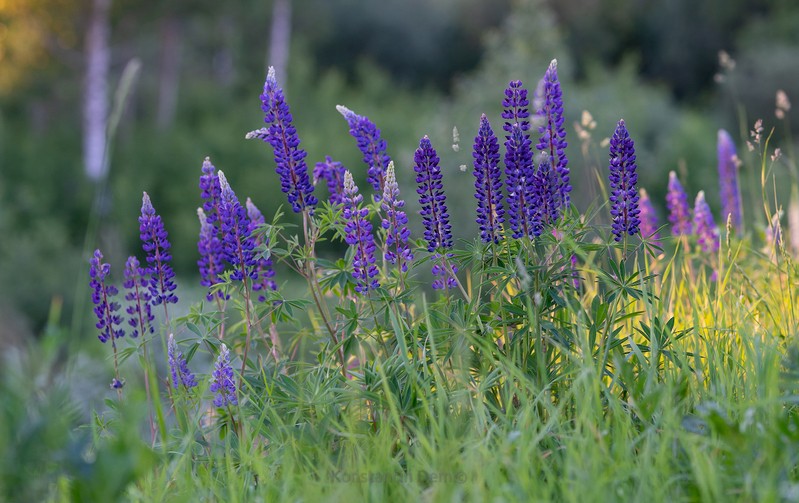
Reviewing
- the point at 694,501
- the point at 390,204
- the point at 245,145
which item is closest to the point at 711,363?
the point at 694,501

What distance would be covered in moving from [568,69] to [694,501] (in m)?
22.3

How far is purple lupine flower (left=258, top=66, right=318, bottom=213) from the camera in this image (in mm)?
2984

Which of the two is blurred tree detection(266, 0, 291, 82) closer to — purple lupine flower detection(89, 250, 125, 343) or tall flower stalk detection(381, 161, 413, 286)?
purple lupine flower detection(89, 250, 125, 343)

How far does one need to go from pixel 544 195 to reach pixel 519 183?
0.55 feet

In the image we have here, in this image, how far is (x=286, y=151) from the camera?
9.83 feet

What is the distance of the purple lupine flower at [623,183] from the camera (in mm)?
2822

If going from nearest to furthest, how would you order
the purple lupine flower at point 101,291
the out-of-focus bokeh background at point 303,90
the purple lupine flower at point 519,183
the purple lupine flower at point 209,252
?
the purple lupine flower at point 519,183, the purple lupine flower at point 101,291, the purple lupine flower at point 209,252, the out-of-focus bokeh background at point 303,90

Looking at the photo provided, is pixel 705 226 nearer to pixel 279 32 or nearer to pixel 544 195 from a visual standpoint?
pixel 544 195

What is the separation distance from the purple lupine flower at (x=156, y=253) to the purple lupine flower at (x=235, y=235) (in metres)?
0.28

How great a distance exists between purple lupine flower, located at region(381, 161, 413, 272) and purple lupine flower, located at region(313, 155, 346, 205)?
0.43 m

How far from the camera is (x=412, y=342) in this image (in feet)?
9.46

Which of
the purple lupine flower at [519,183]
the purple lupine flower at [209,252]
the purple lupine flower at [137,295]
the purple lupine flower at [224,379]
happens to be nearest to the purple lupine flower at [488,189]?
the purple lupine flower at [519,183]

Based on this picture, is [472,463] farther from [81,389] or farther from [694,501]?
[81,389]

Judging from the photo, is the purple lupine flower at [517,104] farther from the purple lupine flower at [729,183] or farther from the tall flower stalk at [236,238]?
the purple lupine flower at [729,183]
